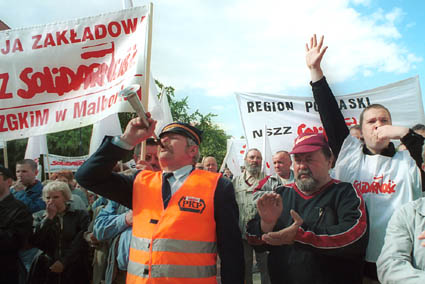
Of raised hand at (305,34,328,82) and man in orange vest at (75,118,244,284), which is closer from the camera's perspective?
man in orange vest at (75,118,244,284)

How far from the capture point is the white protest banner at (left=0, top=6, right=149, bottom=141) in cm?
377

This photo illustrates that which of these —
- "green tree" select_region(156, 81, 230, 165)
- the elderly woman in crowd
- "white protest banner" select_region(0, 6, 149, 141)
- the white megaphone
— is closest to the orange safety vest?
the white megaphone

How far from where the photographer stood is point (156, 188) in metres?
2.27

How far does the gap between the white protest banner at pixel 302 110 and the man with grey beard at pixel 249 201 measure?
1022 millimetres

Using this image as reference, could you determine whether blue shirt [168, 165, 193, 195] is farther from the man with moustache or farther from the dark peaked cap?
the man with moustache

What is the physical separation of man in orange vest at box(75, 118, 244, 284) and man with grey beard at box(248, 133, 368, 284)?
0.27 metres

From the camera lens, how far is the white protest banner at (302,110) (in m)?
5.62

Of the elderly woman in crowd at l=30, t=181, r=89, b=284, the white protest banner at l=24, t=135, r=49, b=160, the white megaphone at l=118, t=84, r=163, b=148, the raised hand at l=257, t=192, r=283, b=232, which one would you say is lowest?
the elderly woman in crowd at l=30, t=181, r=89, b=284

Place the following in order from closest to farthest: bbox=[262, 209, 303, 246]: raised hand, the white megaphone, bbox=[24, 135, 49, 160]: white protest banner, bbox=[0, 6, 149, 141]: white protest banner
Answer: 1. the white megaphone
2. bbox=[262, 209, 303, 246]: raised hand
3. bbox=[0, 6, 149, 141]: white protest banner
4. bbox=[24, 135, 49, 160]: white protest banner

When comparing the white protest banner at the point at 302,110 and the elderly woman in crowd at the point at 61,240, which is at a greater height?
the white protest banner at the point at 302,110

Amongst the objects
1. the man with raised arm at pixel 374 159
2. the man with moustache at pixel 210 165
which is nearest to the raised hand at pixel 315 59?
the man with raised arm at pixel 374 159

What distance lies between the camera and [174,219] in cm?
209

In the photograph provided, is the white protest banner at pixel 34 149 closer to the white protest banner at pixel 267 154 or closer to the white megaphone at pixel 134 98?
the white protest banner at pixel 267 154

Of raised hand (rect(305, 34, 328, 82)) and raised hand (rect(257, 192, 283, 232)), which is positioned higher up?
raised hand (rect(305, 34, 328, 82))
